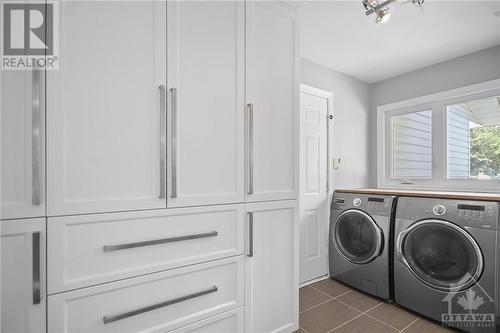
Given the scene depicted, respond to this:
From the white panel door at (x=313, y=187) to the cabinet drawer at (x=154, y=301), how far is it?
133 centimetres

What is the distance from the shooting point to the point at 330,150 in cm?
277

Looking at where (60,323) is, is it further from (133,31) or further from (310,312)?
(310,312)

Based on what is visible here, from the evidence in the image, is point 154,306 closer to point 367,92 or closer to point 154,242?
point 154,242

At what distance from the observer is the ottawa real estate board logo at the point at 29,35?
898mm

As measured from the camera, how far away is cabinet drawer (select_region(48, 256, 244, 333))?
100cm

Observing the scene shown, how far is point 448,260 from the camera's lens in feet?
5.98

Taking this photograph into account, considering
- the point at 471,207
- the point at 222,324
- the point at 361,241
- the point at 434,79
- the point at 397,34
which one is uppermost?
the point at 397,34

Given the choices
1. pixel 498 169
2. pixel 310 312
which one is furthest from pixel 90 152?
pixel 498 169

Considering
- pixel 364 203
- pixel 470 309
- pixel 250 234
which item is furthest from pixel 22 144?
pixel 470 309

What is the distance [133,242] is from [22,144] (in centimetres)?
56

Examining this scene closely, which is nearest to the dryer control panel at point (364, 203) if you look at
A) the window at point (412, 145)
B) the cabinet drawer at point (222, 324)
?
the window at point (412, 145)

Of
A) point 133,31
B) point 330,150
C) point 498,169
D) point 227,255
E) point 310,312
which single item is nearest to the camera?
point 133,31

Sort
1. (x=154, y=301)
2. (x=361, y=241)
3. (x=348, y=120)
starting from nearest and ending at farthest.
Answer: (x=154, y=301) → (x=361, y=241) → (x=348, y=120)

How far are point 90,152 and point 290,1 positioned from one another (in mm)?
1507
